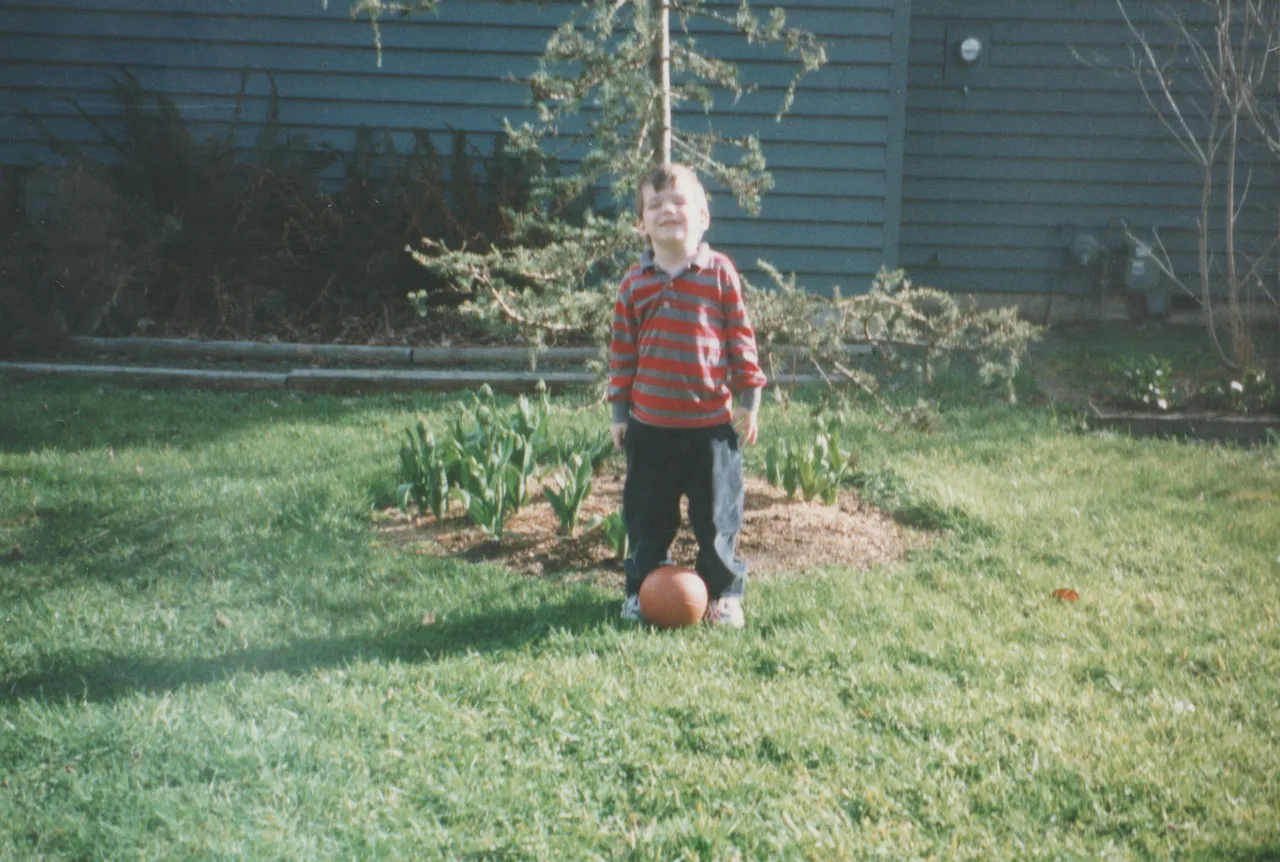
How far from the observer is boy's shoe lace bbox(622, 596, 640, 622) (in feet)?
12.6

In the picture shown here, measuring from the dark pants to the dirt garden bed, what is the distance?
14.1 inches

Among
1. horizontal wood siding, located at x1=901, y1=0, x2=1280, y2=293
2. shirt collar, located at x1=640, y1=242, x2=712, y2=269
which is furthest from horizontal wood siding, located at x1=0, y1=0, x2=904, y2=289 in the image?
shirt collar, located at x1=640, y1=242, x2=712, y2=269

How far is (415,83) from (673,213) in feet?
19.6

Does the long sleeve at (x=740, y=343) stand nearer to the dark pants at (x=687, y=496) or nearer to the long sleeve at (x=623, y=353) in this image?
the dark pants at (x=687, y=496)

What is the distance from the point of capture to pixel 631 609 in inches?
153

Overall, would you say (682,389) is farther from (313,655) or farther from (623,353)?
(313,655)

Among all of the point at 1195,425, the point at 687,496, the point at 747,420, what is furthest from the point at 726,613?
the point at 1195,425

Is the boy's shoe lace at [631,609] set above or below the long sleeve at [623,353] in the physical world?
below

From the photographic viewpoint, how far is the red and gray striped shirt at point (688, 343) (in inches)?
146

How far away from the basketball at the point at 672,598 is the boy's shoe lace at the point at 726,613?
0.28ft

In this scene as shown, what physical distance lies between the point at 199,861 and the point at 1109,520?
12.7 ft

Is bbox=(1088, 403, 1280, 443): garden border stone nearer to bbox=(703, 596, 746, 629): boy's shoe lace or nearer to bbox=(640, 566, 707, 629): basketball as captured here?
bbox=(703, 596, 746, 629): boy's shoe lace

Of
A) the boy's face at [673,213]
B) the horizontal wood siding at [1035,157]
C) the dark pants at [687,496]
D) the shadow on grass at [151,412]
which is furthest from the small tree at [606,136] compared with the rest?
the horizontal wood siding at [1035,157]

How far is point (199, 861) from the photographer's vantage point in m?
2.51
